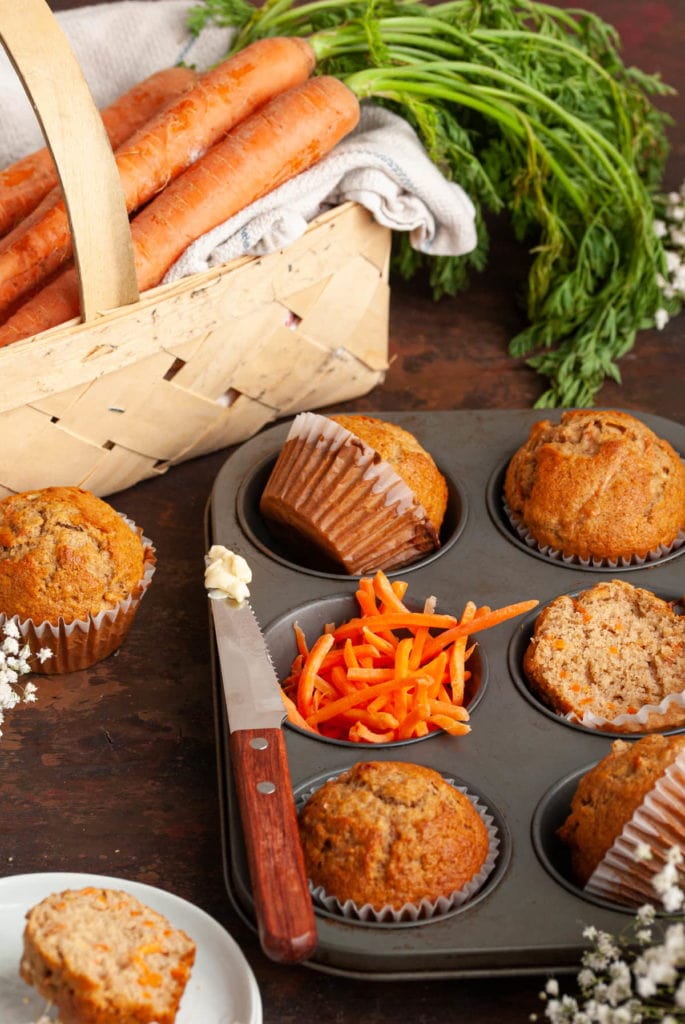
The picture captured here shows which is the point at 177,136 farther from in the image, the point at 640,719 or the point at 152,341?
the point at 640,719

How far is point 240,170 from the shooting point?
3.02m

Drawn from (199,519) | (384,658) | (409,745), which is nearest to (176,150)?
(199,519)

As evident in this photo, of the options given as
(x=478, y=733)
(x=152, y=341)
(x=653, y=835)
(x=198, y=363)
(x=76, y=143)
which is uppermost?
(x=76, y=143)

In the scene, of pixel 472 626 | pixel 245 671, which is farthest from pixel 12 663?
pixel 472 626

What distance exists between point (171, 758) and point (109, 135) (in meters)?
1.80

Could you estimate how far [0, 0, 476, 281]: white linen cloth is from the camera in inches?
116

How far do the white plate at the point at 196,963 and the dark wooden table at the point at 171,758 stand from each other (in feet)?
0.39

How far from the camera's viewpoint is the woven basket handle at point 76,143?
241 centimetres

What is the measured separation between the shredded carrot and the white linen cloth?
95cm

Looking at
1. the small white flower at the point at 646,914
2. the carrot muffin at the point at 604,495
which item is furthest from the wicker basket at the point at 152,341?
the small white flower at the point at 646,914

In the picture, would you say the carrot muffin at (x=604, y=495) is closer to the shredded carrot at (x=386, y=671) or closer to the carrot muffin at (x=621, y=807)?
the shredded carrot at (x=386, y=671)

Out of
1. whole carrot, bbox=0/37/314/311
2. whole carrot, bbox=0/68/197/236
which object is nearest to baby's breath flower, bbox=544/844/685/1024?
whole carrot, bbox=0/37/314/311

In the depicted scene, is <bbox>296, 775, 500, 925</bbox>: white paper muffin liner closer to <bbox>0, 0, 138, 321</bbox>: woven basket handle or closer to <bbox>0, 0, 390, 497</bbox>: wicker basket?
<bbox>0, 0, 390, 497</bbox>: wicker basket

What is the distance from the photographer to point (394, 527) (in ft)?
8.84
